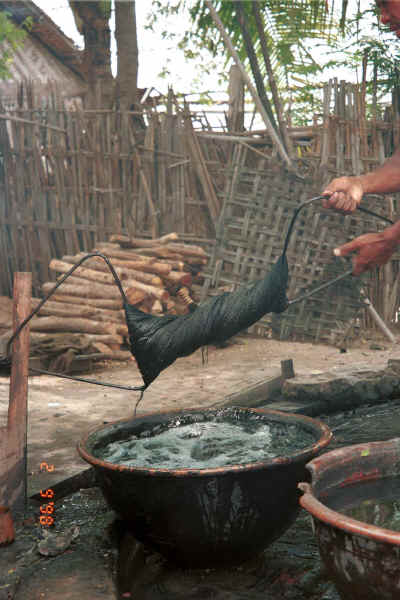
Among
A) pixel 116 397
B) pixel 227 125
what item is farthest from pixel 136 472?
pixel 227 125

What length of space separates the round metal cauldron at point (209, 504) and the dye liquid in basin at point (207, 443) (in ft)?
0.72

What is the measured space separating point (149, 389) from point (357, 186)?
3456 millimetres

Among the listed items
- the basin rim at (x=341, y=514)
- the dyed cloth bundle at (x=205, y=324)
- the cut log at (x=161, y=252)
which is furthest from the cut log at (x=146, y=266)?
the basin rim at (x=341, y=514)

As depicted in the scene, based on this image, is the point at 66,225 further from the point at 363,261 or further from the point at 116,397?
the point at 363,261

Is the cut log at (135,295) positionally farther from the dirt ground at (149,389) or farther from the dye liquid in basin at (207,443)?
the dye liquid in basin at (207,443)

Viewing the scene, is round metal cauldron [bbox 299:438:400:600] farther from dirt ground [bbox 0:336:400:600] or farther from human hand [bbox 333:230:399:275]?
human hand [bbox 333:230:399:275]

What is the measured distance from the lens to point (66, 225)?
995 cm

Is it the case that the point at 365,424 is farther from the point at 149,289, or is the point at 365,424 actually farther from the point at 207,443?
the point at 149,289

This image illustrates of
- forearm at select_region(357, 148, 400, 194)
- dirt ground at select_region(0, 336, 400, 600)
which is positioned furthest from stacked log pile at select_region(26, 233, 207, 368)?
forearm at select_region(357, 148, 400, 194)

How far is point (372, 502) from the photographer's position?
2.42 m

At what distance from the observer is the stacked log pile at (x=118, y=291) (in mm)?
7648

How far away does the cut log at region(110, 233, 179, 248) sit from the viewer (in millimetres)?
8656

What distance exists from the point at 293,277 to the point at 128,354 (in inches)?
97.8

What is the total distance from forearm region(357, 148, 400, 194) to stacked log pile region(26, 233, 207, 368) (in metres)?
4.38
